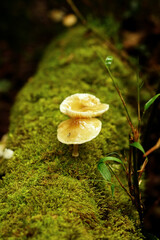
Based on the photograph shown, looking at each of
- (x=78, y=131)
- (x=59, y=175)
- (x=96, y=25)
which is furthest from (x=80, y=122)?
(x=96, y=25)

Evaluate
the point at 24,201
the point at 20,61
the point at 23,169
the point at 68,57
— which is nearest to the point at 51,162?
the point at 23,169

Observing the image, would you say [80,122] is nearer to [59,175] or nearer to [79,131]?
[79,131]

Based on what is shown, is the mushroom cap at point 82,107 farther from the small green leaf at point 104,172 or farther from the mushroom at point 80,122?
the small green leaf at point 104,172

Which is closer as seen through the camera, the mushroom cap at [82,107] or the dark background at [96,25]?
the mushroom cap at [82,107]

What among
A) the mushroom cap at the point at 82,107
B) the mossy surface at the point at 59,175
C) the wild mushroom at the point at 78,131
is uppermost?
the mushroom cap at the point at 82,107

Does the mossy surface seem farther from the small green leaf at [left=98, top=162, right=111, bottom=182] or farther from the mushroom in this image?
the mushroom

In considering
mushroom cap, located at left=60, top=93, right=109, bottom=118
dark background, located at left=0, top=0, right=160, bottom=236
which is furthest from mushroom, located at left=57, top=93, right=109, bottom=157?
dark background, located at left=0, top=0, right=160, bottom=236

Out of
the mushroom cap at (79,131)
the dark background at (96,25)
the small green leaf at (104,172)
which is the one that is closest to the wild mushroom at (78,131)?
the mushroom cap at (79,131)

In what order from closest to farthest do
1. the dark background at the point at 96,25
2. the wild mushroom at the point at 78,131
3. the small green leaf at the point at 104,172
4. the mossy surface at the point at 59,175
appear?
1. the mossy surface at the point at 59,175
2. the small green leaf at the point at 104,172
3. the wild mushroom at the point at 78,131
4. the dark background at the point at 96,25
